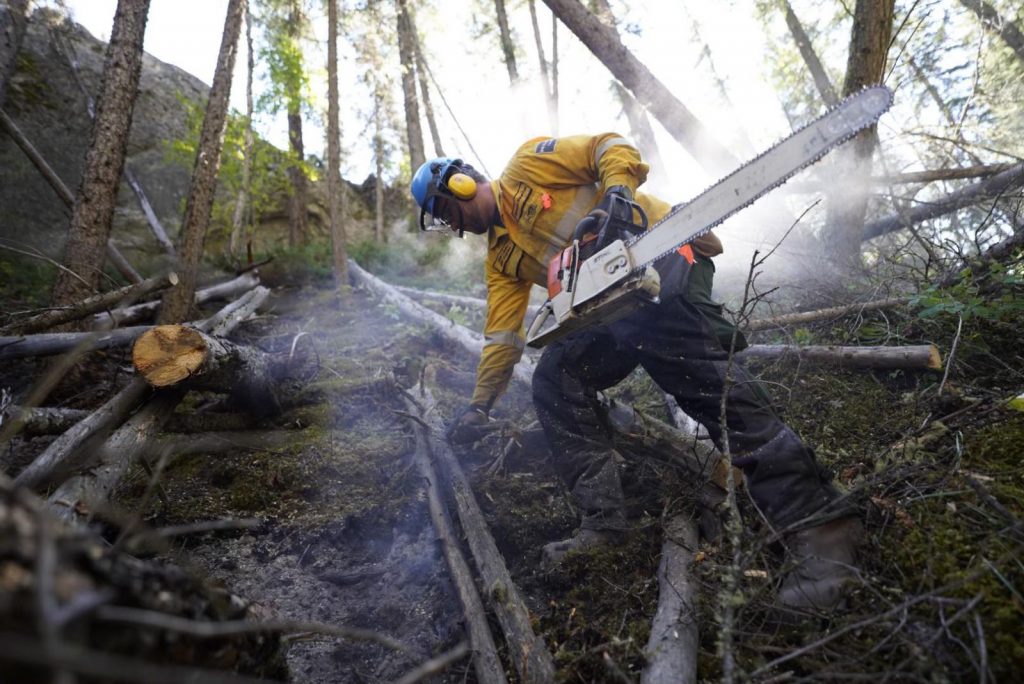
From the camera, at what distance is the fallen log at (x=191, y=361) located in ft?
8.59

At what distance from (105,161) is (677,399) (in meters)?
5.09

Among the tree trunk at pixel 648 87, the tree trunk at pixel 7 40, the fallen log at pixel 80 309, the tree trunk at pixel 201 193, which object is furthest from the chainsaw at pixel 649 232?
the tree trunk at pixel 7 40

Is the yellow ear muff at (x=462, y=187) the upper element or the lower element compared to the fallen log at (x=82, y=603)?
upper

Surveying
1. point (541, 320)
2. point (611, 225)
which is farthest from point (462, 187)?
point (611, 225)

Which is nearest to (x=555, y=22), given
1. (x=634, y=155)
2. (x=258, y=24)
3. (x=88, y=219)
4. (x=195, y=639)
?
(x=258, y=24)

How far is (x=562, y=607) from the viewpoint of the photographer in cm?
202

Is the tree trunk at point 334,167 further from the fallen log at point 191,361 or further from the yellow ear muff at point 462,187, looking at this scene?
the yellow ear muff at point 462,187

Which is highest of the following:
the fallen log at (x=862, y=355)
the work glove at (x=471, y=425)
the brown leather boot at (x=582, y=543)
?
the fallen log at (x=862, y=355)

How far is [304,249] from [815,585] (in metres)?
10.5

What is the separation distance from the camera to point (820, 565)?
164 cm

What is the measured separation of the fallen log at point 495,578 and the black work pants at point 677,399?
459 millimetres

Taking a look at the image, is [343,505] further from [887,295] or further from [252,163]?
[252,163]

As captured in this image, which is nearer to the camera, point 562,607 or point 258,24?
point 562,607

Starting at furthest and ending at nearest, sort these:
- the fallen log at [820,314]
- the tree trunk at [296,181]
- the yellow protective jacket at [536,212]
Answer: the tree trunk at [296,181] → the fallen log at [820,314] → the yellow protective jacket at [536,212]
